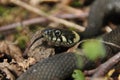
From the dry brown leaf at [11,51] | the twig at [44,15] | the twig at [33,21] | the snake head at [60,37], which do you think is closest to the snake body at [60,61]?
the snake head at [60,37]

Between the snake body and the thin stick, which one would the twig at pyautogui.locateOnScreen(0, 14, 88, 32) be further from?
the thin stick

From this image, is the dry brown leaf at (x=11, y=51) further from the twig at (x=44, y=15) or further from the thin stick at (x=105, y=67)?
the twig at (x=44, y=15)

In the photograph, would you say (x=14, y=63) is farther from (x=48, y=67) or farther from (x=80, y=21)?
(x=80, y=21)

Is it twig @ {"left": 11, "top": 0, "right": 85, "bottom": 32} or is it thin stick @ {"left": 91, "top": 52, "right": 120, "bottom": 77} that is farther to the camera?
twig @ {"left": 11, "top": 0, "right": 85, "bottom": 32}

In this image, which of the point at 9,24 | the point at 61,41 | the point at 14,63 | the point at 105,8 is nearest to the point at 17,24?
the point at 9,24

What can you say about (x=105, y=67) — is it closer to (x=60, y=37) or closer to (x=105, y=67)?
(x=105, y=67)

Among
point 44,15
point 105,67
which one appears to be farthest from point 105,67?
point 44,15

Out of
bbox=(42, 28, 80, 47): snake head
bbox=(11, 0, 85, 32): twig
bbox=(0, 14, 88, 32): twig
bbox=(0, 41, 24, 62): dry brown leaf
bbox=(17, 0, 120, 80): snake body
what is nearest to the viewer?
bbox=(17, 0, 120, 80): snake body

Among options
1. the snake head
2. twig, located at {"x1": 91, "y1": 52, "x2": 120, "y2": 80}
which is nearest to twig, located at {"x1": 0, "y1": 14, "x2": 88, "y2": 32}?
the snake head
